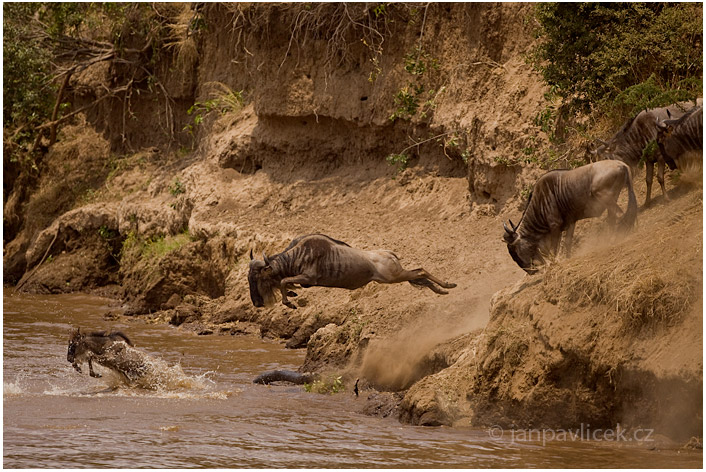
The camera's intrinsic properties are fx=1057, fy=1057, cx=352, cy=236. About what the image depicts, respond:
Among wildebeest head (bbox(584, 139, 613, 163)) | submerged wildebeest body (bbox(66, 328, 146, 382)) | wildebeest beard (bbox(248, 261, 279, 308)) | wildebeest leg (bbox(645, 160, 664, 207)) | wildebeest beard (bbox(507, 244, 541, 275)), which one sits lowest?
submerged wildebeest body (bbox(66, 328, 146, 382))

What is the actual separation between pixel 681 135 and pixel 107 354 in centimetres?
644

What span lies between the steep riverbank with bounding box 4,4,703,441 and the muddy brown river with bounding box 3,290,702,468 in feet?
1.65

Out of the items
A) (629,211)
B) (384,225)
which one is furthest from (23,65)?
(629,211)

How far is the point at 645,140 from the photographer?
450 inches

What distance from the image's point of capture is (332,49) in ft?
59.2

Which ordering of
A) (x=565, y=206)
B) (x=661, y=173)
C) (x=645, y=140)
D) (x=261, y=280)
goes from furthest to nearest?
(x=261, y=280)
(x=645, y=140)
(x=661, y=173)
(x=565, y=206)

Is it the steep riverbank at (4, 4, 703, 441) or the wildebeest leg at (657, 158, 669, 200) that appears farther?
the wildebeest leg at (657, 158, 669, 200)

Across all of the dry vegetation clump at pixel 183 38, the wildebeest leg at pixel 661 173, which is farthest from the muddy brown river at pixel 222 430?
the dry vegetation clump at pixel 183 38

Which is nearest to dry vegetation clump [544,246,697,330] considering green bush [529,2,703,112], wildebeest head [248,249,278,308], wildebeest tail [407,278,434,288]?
wildebeest tail [407,278,434,288]

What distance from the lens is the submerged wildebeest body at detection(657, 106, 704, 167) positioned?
10.8 meters

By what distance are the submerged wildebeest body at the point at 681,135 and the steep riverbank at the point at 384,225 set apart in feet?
1.64

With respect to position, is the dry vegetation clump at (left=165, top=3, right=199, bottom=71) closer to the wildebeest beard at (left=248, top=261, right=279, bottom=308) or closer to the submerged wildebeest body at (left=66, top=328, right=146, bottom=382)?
the wildebeest beard at (left=248, top=261, right=279, bottom=308)

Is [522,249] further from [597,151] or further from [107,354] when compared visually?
[107,354]

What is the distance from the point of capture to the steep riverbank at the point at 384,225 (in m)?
8.63
